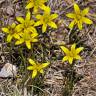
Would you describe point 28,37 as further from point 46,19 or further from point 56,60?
point 56,60

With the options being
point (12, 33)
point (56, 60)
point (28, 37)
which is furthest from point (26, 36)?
point (56, 60)

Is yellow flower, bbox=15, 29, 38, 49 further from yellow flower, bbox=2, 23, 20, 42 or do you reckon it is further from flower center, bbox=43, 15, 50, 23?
flower center, bbox=43, 15, 50, 23

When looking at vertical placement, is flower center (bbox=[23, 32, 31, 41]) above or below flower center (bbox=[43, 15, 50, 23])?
below

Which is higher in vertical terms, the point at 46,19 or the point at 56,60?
the point at 46,19

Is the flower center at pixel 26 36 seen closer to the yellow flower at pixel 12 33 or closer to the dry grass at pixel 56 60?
the yellow flower at pixel 12 33

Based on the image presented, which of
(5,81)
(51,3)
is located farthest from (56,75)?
(51,3)

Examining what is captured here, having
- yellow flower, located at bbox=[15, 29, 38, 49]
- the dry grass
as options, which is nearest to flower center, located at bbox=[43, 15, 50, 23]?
yellow flower, located at bbox=[15, 29, 38, 49]

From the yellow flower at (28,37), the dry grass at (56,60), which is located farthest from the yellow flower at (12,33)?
the dry grass at (56,60)

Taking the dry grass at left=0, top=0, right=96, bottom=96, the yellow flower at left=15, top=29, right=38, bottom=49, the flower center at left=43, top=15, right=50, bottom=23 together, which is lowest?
the dry grass at left=0, top=0, right=96, bottom=96

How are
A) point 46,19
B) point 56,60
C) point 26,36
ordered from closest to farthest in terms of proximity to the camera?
point 26,36 → point 46,19 → point 56,60

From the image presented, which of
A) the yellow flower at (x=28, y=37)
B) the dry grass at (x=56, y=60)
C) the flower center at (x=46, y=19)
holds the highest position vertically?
the flower center at (x=46, y=19)

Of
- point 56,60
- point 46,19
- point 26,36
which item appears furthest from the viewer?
point 56,60
